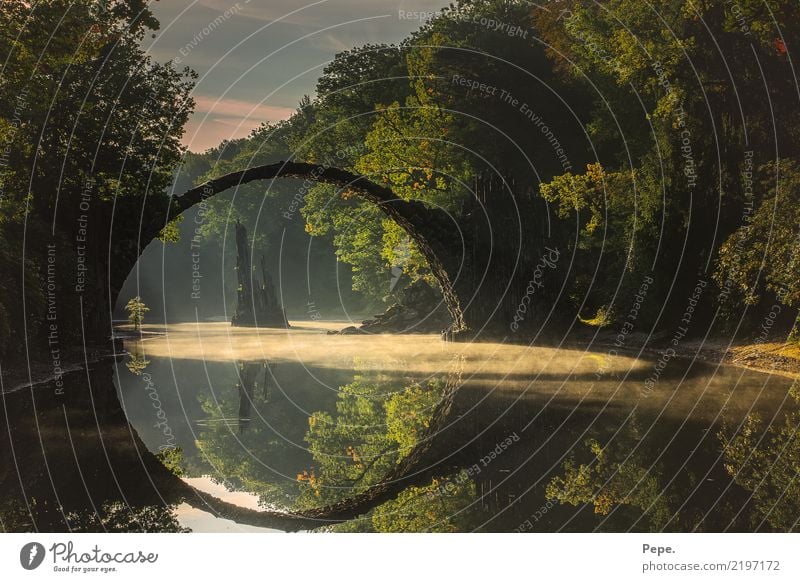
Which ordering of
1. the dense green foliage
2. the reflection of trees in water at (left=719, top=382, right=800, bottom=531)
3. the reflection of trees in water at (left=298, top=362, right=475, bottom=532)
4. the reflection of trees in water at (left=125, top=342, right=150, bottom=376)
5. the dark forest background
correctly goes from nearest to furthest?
the reflection of trees in water at (left=719, top=382, right=800, bottom=531)
the reflection of trees in water at (left=298, top=362, right=475, bottom=532)
the dense green foliage
the dark forest background
the reflection of trees in water at (left=125, top=342, right=150, bottom=376)

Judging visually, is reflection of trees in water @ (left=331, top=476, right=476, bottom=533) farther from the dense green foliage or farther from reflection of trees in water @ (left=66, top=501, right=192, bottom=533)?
the dense green foliage

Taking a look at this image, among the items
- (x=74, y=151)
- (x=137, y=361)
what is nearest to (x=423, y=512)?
(x=74, y=151)

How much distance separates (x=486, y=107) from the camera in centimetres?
4503

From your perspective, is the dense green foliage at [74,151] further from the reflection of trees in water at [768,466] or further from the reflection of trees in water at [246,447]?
the reflection of trees in water at [768,466]

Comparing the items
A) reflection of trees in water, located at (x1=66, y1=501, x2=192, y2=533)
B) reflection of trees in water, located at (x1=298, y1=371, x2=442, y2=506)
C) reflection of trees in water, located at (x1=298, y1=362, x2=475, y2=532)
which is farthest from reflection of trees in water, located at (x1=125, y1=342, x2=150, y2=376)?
reflection of trees in water, located at (x1=66, y1=501, x2=192, y2=533)

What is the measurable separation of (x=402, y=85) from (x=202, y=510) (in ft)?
137

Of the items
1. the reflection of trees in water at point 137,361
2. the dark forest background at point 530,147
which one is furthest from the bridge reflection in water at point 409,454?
the dark forest background at point 530,147

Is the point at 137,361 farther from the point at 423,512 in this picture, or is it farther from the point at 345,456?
the point at 423,512

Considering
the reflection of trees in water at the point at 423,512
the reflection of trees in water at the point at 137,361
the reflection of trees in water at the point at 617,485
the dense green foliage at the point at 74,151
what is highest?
the dense green foliage at the point at 74,151

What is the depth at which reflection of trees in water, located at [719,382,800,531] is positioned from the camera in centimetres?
1052

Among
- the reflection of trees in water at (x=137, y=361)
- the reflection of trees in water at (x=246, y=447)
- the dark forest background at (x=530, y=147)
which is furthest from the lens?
the reflection of trees in water at (x=137, y=361)

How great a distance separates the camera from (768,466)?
12633 mm

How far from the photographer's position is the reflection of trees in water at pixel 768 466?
10516 millimetres
